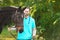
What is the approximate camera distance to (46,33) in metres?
7.15

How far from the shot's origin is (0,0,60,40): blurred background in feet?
22.0

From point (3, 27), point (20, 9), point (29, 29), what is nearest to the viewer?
point (29, 29)

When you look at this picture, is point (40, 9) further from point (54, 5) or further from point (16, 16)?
point (16, 16)

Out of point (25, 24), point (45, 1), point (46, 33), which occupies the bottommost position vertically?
point (46, 33)

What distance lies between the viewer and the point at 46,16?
267 inches

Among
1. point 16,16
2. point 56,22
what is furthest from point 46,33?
point 16,16

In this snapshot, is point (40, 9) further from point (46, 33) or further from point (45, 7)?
point (46, 33)

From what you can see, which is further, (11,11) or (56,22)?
(56,22)

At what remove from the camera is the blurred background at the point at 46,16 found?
6719 millimetres

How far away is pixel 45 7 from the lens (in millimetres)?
6789

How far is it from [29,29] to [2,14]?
1.13m

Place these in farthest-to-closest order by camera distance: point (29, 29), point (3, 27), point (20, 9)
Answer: point (3, 27)
point (20, 9)
point (29, 29)

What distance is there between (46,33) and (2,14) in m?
1.60

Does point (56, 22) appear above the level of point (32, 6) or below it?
below
